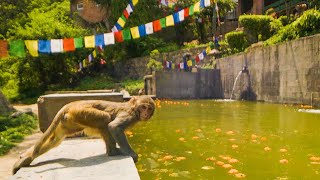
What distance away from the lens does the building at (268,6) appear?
3007 centimetres

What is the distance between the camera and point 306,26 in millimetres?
16469

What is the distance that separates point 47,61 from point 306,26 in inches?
708

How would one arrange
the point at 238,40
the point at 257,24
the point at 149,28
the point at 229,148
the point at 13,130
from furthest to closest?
the point at 238,40 → the point at 257,24 → the point at 149,28 → the point at 13,130 → the point at 229,148

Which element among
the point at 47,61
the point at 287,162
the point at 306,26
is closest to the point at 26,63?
the point at 47,61

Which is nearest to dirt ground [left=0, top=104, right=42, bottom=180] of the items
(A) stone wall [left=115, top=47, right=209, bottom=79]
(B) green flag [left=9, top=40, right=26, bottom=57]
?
(B) green flag [left=9, top=40, right=26, bottom=57]

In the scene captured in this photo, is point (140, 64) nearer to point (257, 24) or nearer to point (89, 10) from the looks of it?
point (257, 24)

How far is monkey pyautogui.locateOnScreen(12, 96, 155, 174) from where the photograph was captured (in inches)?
164

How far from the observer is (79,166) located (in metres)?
3.76

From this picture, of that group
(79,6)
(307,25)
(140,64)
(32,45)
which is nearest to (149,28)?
(32,45)

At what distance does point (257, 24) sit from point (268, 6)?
11.7 metres

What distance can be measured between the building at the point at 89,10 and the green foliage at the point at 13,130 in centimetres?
2899

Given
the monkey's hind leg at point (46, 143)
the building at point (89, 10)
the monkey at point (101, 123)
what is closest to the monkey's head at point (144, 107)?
the monkey at point (101, 123)

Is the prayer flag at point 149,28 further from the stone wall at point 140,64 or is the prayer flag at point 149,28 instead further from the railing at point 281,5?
the railing at point 281,5

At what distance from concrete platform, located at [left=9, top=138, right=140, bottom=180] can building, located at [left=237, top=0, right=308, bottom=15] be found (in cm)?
2720
